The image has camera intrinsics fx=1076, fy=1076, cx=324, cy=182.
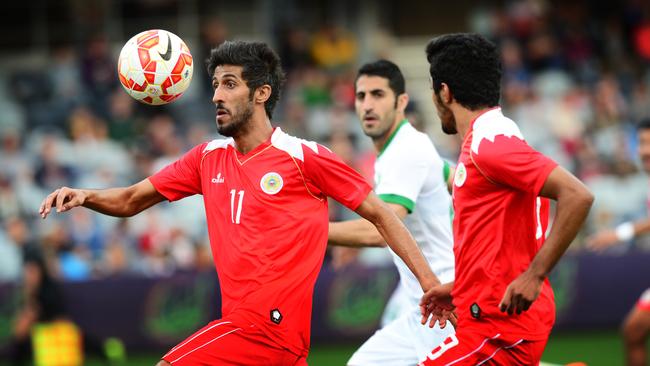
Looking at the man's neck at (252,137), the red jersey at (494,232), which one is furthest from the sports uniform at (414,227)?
the red jersey at (494,232)

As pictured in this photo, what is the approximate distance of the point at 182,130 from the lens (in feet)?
59.6

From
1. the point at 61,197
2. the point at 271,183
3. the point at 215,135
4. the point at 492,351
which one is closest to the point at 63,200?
the point at 61,197

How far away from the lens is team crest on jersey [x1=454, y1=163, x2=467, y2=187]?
582cm

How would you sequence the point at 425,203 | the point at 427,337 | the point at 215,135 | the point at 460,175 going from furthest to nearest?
the point at 215,135, the point at 425,203, the point at 427,337, the point at 460,175

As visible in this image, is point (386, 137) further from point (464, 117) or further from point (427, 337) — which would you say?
point (464, 117)

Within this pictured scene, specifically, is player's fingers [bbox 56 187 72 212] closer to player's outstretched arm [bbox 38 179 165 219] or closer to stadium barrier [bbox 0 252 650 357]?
player's outstretched arm [bbox 38 179 165 219]

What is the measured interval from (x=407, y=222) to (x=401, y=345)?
0.89 meters

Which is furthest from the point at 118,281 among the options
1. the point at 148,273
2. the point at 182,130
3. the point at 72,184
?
the point at 182,130

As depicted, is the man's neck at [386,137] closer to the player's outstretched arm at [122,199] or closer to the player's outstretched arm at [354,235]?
the player's outstretched arm at [354,235]

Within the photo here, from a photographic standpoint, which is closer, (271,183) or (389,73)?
(271,183)

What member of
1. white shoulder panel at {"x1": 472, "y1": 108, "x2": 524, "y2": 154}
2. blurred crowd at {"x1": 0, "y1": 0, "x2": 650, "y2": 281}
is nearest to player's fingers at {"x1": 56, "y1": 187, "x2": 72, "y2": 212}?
white shoulder panel at {"x1": 472, "y1": 108, "x2": 524, "y2": 154}

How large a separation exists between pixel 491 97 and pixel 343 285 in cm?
850

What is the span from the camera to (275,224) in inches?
243

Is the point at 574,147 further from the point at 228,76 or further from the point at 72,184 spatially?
the point at 228,76
